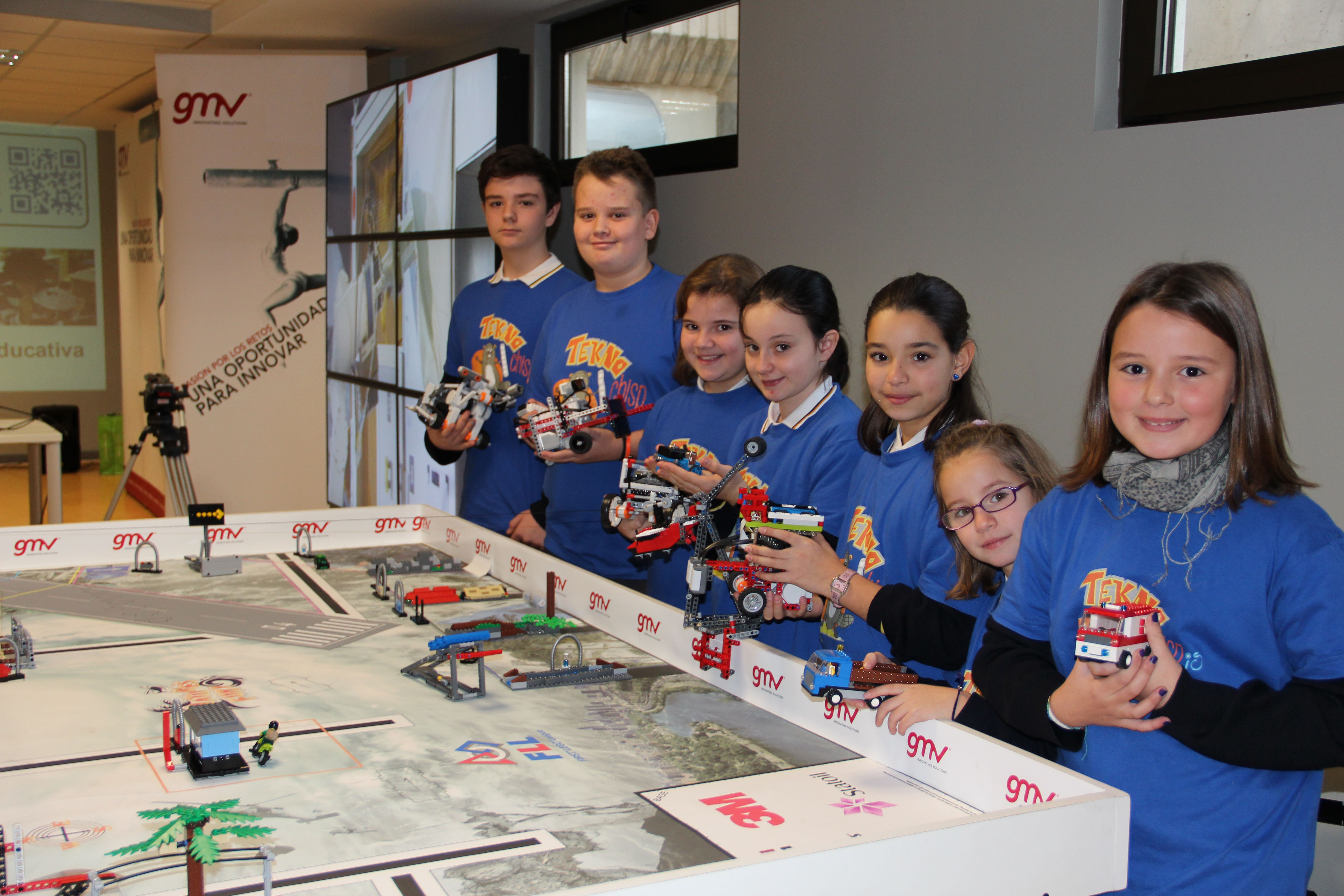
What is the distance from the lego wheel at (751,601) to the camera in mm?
1651

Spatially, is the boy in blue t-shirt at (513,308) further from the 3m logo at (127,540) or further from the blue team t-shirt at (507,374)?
the 3m logo at (127,540)

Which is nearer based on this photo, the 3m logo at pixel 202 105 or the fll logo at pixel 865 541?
the fll logo at pixel 865 541

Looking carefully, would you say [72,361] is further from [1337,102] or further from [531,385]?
[1337,102]

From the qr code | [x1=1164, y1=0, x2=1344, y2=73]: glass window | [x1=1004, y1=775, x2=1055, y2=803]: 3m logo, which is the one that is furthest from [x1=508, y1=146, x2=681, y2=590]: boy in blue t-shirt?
the qr code

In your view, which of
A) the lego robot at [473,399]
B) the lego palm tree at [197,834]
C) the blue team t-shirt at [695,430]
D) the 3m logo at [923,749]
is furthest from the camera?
the lego robot at [473,399]

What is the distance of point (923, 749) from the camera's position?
138cm

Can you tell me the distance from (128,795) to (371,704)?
398 millimetres

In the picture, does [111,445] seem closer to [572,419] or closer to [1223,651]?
[572,419]

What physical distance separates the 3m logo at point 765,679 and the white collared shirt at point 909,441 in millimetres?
428

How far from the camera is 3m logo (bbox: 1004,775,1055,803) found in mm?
1230

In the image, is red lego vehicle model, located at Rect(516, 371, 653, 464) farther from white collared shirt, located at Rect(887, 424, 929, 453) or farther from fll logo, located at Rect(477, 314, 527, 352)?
fll logo, located at Rect(477, 314, 527, 352)

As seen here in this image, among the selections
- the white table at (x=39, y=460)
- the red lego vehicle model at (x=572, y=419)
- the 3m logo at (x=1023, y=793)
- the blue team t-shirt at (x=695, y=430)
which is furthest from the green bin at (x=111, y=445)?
the 3m logo at (x=1023, y=793)

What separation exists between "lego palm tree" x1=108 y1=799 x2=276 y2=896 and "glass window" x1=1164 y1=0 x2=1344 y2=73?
7.11ft

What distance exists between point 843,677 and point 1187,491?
1.62ft
